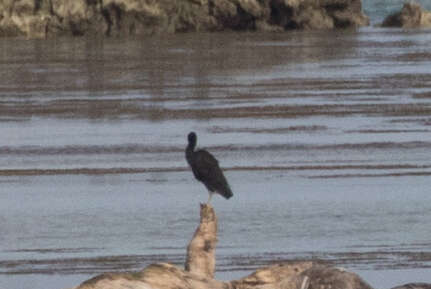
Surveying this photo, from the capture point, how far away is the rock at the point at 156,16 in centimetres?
5912

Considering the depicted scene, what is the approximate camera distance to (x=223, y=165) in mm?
19812

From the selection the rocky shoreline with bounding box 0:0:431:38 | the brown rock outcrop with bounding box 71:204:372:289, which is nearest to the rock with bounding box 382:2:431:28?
the rocky shoreline with bounding box 0:0:431:38

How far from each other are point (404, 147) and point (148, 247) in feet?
27.3

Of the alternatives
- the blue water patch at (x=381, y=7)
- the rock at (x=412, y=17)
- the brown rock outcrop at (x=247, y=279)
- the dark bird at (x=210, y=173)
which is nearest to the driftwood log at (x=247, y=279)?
the brown rock outcrop at (x=247, y=279)

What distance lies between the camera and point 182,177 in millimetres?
18766

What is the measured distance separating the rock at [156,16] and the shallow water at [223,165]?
1822 centimetres

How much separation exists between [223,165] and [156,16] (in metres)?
40.1

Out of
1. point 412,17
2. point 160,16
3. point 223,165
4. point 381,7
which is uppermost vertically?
point 223,165

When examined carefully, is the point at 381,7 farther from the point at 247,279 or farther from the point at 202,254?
the point at 247,279

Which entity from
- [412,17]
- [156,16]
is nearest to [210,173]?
[156,16]

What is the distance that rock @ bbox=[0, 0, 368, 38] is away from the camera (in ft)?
194

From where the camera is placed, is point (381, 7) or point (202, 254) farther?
point (381, 7)

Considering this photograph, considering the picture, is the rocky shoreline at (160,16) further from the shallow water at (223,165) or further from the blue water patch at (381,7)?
the blue water patch at (381,7)

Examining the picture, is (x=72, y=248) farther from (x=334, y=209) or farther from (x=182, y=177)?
(x=182, y=177)
